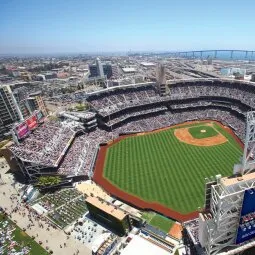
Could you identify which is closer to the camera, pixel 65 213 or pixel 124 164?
pixel 65 213

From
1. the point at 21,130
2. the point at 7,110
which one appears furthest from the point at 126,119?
the point at 7,110

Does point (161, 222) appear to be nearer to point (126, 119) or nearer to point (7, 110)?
point (126, 119)

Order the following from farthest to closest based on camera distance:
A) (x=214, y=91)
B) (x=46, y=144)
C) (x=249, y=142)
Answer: (x=214, y=91) < (x=46, y=144) < (x=249, y=142)

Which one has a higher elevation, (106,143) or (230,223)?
(230,223)

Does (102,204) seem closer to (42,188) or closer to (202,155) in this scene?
(42,188)

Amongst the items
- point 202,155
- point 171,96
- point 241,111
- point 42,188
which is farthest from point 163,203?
point 171,96

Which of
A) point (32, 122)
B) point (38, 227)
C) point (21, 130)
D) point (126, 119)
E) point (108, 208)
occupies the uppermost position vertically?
point (21, 130)
